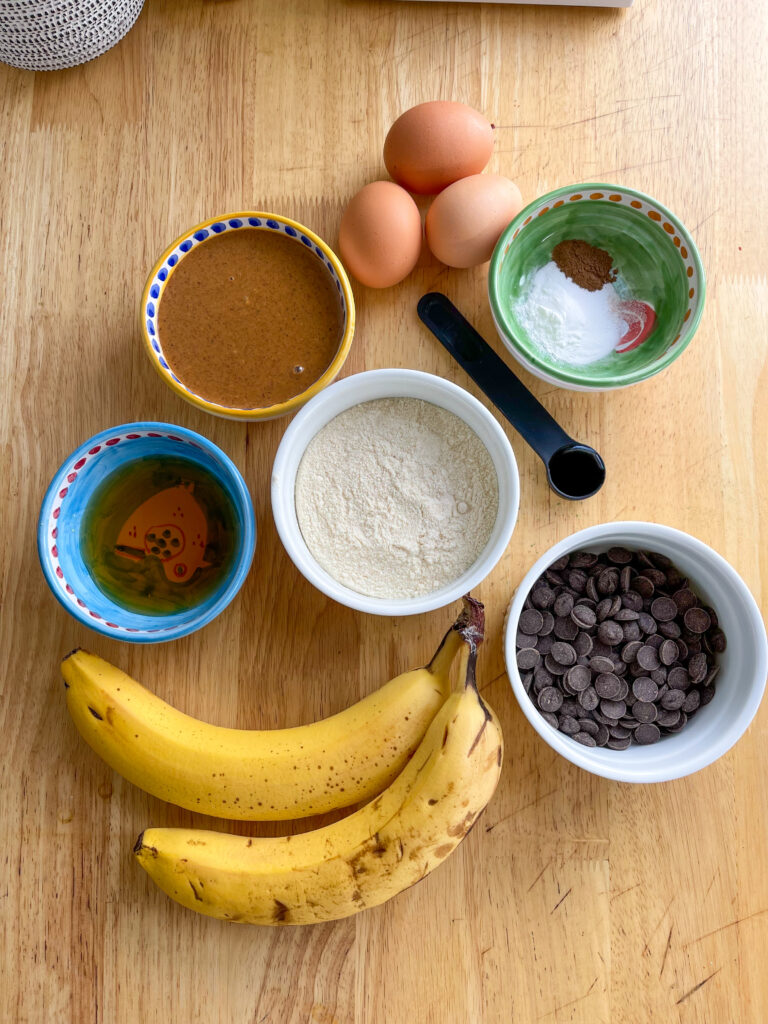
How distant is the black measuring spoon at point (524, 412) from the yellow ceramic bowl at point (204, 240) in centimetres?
14

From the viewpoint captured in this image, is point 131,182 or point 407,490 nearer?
point 407,490

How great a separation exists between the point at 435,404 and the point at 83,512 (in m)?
0.45

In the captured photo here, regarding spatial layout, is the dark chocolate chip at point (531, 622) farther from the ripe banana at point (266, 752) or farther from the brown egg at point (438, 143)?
the brown egg at point (438, 143)

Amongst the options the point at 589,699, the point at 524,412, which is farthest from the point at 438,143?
the point at 589,699

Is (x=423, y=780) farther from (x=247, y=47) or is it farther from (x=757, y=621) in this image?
(x=247, y=47)

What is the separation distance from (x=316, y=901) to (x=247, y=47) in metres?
1.09

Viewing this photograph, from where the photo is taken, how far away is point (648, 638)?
0.92 metres

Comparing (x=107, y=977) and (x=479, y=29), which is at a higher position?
(x=479, y=29)

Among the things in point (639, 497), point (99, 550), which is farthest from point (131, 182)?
point (639, 497)

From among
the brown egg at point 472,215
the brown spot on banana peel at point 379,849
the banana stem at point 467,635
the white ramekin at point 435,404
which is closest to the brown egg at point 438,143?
the brown egg at point 472,215

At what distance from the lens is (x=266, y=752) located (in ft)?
2.93

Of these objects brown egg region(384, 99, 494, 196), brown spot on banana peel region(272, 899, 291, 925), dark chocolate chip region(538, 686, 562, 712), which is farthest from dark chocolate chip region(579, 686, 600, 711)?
brown egg region(384, 99, 494, 196)

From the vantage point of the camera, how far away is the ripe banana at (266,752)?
2.87 feet

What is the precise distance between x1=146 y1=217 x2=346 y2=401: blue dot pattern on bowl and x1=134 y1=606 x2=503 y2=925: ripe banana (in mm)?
484
